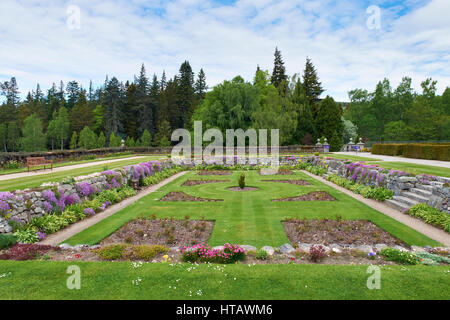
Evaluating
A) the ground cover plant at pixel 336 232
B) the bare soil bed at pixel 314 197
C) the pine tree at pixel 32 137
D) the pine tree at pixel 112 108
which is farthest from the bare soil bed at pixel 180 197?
the pine tree at pixel 32 137

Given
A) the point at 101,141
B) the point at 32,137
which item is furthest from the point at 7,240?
the point at 32,137

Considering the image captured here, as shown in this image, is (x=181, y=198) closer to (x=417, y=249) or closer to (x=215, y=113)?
(x=417, y=249)

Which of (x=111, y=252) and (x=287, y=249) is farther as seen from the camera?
(x=287, y=249)

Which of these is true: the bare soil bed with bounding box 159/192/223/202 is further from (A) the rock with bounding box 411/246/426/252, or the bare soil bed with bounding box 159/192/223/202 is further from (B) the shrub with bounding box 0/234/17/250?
(A) the rock with bounding box 411/246/426/252

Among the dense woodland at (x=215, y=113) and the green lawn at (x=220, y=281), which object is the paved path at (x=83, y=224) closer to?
the green lawn at (x=220, y=281)

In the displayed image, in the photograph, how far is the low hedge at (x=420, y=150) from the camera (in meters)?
16.8

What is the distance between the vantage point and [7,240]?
5.12 metres

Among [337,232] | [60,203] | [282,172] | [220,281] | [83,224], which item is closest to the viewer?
[220,281]

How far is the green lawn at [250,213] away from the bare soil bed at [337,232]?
9.7 inches

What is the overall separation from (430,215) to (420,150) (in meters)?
15.0

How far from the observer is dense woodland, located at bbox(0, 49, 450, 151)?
1378 inches

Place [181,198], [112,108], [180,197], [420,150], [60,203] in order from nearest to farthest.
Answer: [60,203] → [181,198] → [180,197] → [420,150] → [112,108]

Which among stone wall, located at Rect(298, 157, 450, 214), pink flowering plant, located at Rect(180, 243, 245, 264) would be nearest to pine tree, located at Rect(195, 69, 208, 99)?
stone wall, located at Rect(298, 157, 450, 214)

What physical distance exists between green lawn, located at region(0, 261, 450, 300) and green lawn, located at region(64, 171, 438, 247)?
1884 millimetres
